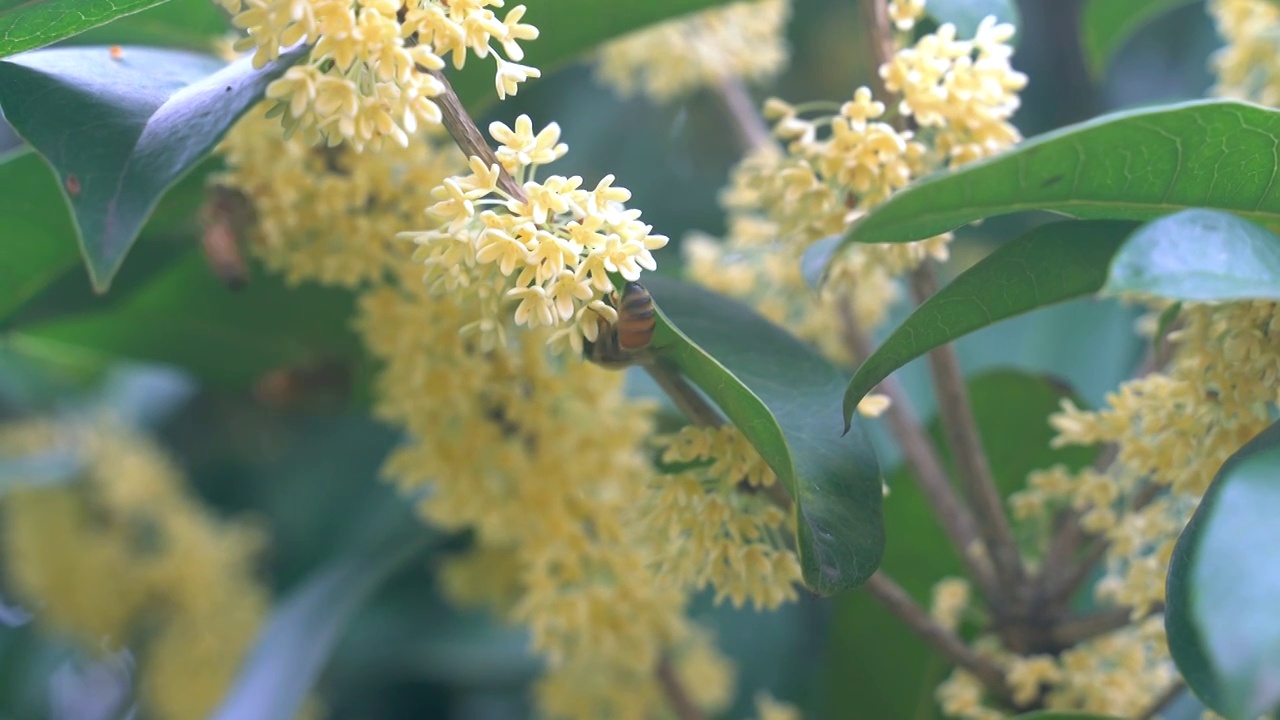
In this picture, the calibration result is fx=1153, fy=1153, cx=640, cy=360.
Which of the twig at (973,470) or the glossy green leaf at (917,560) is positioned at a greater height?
the twig at (973,470)

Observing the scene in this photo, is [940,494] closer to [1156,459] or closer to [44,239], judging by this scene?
[1156,459]

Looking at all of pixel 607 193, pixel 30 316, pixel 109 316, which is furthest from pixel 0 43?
pixel 109 316

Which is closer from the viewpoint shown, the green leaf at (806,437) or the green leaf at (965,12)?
the green leaf at (806,437)

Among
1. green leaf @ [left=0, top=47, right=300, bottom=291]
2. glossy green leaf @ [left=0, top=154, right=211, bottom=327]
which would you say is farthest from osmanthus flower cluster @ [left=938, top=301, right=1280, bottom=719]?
glossy green leaf @ [left=0, top=154, right=211, bottom=327]

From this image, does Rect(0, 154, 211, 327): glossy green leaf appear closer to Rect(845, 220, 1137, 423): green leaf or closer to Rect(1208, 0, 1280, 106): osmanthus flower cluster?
Rect(845, 220, 1137, 423): green leaf

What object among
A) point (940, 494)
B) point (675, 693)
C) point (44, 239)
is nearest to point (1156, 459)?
point (940, 494)

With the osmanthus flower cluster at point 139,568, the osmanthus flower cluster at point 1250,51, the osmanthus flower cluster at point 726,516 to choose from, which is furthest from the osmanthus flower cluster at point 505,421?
the osmanthus flower cluster at point 139,568

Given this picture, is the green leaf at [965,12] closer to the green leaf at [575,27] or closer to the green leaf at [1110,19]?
the green leaf at [575,27]

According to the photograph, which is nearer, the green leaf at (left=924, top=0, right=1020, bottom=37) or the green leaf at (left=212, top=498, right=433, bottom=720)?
the green leaf at (left=924, top=0, right=1020, bottom=37)
